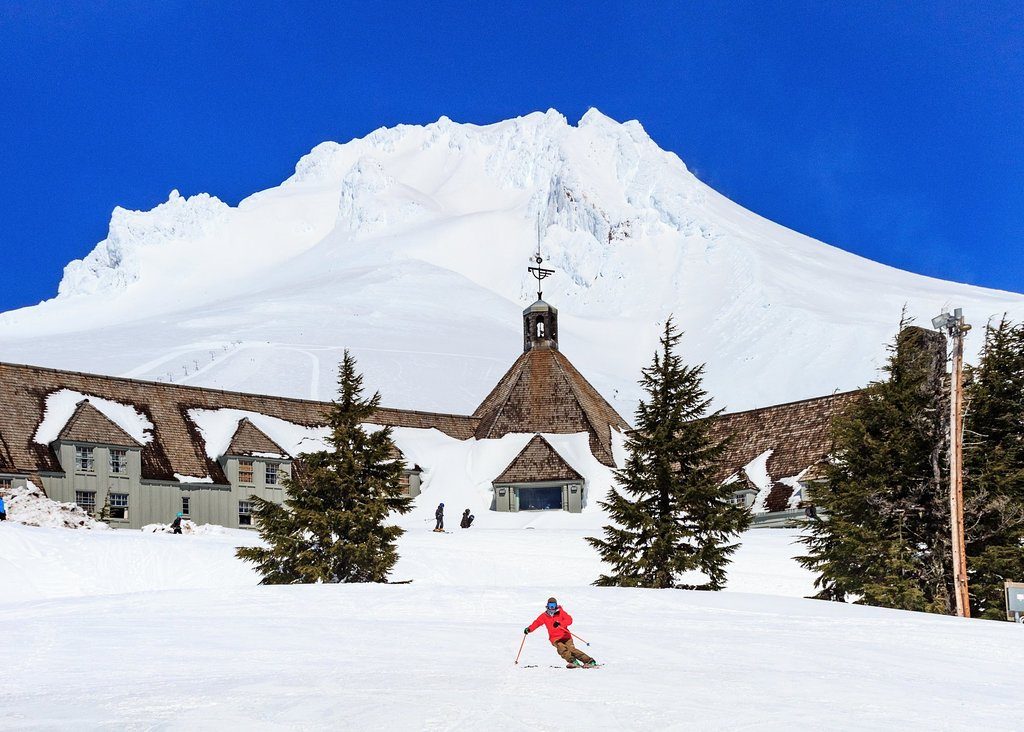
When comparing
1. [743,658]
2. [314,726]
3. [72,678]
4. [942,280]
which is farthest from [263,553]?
[942,280]

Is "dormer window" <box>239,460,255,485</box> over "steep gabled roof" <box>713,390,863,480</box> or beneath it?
beneath

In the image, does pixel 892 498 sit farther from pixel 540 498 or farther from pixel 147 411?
pixel 147 411

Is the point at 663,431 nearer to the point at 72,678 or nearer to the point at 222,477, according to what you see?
the point at 72,678

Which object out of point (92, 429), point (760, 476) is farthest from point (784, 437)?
point (92, 429)

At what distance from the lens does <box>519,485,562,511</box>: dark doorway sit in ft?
166

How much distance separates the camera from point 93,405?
151ft

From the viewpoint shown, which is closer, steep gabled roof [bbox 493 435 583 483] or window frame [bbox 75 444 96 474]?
window frame [bbox 75 444 96 474]

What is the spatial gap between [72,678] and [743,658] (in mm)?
10247

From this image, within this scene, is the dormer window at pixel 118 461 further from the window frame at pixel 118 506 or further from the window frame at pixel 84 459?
the window frame at pixel 118 506

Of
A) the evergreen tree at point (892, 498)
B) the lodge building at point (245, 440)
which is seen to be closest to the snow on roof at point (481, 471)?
the lodge building at point (245, 440)

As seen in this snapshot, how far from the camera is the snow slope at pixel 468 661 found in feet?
40.9

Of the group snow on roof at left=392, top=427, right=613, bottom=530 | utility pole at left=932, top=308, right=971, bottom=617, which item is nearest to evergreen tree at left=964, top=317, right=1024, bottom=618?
utility pole at left=932, top=308, right=971, bottom=617

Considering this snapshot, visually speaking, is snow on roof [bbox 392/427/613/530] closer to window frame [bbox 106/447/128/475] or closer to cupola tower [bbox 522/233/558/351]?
cupola tower [bbox 522/233/558/351]

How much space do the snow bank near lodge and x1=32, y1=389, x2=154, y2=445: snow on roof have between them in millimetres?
5004
